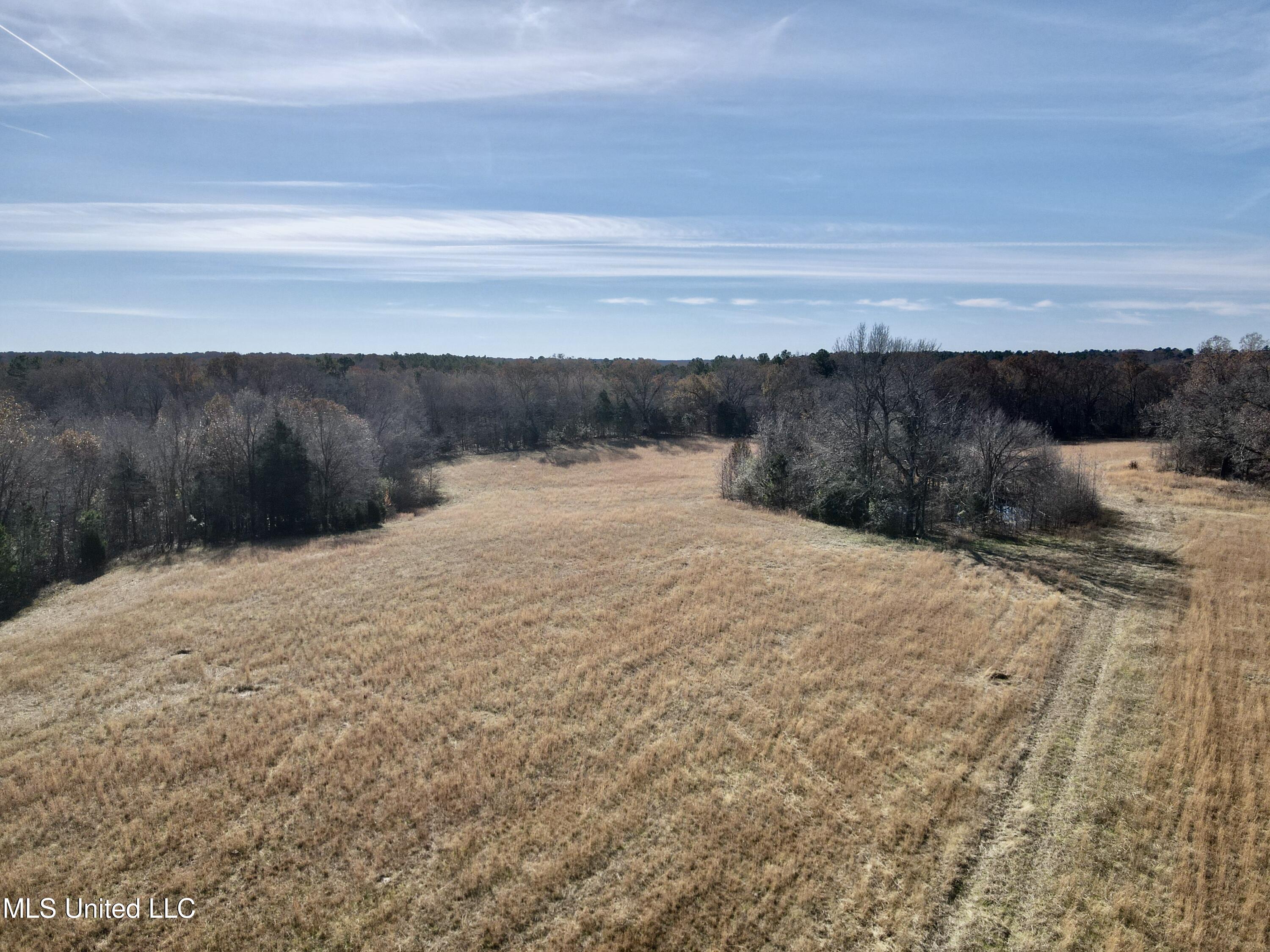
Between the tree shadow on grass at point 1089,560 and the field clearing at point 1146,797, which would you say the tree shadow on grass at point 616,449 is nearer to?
the tree shadow on grass at point 1089,560

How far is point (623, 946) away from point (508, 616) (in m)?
12.7

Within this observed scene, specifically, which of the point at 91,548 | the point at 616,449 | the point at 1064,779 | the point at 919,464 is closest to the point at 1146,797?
the point at 1064,779

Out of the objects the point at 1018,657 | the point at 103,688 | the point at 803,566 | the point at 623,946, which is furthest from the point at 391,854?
the point at 803,566

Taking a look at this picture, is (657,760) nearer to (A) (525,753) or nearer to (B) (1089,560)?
(A) (525,753)

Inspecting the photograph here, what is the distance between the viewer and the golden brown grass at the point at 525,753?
852cm

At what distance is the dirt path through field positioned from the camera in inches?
330

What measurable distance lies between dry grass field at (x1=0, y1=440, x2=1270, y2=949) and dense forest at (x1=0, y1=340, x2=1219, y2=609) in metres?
12.4

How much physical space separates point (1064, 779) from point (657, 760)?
7.75 meters

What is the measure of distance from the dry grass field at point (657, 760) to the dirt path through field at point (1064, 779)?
0.23 feet

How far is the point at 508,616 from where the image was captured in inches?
780

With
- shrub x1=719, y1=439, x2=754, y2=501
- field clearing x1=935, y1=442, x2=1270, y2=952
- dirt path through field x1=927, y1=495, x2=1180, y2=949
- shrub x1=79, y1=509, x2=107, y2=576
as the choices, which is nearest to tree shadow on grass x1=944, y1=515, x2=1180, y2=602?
dirt path through field x1=927, y1=495, x2=1180, y2=949

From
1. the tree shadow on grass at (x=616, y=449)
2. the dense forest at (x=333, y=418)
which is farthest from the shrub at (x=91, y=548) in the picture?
the tree shadow on grass at (x=616, y=449)

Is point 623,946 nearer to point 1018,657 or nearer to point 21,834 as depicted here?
point 21,834

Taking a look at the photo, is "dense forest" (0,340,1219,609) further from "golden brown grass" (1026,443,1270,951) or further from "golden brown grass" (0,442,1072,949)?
"golden brown grass" (1026,443,1270,951)
